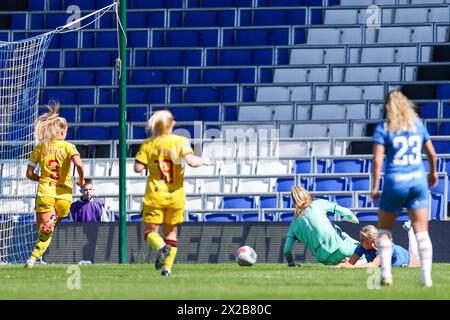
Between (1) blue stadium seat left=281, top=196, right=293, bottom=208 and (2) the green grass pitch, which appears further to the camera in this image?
(1) blue stadium seat left=281, top=196, right=293, bottom=208

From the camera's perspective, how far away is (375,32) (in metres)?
28.8

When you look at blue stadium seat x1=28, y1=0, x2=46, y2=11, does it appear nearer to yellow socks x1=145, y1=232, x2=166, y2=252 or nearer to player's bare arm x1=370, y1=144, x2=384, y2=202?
yellow socks x1=145, y1=232, x2=166, y2=252

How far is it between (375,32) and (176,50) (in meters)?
4.38

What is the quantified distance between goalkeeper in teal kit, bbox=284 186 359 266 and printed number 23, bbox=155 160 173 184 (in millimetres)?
3925

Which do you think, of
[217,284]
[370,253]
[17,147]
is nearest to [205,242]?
[370,253]

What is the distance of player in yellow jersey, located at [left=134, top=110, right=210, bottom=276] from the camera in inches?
587

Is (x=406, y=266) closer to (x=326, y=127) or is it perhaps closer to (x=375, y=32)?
(x=326, y=127)

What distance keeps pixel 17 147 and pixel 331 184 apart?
5764 mm

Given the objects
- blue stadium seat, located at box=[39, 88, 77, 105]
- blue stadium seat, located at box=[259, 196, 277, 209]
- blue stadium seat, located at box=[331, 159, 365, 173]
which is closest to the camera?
blue stadium seat, located at box=[259, 196, 277, 209]

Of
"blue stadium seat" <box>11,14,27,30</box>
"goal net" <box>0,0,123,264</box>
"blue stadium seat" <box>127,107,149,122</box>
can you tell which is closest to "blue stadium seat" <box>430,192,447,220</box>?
"goal net" <box>0,0,123,264</box>

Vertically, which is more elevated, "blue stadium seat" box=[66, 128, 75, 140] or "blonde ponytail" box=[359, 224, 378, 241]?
"blue stadium seat" box=[66, 128, 75, 140]
